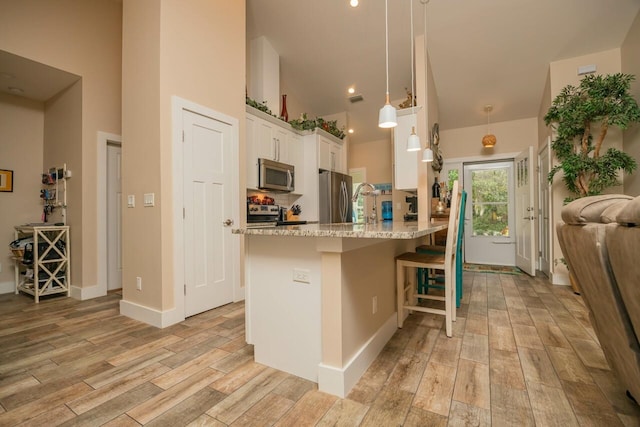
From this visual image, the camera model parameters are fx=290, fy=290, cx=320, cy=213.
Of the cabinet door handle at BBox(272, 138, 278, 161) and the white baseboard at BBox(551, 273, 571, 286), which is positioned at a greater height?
the cabinet door handle at BBox(272, 138, 278, 161)

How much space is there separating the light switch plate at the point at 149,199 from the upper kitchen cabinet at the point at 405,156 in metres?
2.81

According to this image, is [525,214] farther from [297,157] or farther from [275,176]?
[275,176]

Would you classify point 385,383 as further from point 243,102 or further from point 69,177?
point 69,177

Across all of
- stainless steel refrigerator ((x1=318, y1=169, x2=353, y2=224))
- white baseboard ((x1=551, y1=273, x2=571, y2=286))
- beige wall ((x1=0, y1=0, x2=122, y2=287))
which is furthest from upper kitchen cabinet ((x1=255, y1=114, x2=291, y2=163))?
white baseboard ((x1=551, y1=273, x2=571, y2=286))

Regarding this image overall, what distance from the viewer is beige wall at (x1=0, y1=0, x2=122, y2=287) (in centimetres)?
301

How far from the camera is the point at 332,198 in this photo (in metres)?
4.81

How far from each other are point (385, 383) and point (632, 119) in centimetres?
368

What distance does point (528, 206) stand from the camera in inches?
177

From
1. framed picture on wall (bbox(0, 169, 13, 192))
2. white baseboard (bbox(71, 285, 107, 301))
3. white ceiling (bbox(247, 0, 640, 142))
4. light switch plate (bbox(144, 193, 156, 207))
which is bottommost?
white baseboard (bbox(71, 285, 107, 301))

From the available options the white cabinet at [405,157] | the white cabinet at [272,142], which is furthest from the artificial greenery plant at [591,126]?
the white cabinet at [272,142]

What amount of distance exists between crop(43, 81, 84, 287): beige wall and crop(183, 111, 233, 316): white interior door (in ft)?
5.52

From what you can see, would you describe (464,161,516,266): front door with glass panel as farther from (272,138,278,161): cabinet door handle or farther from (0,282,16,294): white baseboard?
(0,282,16,294): white baseboard

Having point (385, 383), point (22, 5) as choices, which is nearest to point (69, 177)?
point (22, 5)

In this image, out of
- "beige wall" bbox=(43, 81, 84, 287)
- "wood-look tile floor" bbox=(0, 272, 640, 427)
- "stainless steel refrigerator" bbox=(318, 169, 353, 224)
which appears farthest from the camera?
"stainless steel refrigerator" bbox=(318, 169, 353, 224)
